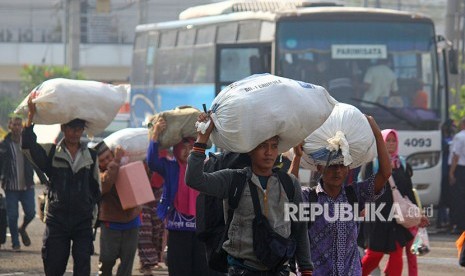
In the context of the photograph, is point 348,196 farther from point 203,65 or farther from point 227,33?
point 203,65

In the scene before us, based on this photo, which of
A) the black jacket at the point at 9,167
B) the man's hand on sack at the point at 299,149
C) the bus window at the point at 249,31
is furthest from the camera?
A: the bus window at the point at 249,31

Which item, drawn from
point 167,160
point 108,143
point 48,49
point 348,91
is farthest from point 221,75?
point 48,49

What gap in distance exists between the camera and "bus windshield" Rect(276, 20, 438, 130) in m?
19.0

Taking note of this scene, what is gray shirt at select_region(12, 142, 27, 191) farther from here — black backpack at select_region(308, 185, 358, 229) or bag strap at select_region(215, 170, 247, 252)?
bag strap at select_region(215, 170, 247, 252)

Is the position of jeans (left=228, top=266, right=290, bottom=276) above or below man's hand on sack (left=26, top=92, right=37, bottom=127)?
below

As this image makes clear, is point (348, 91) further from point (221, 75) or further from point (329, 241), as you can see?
point (329, 241)

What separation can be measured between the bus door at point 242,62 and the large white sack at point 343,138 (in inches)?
459

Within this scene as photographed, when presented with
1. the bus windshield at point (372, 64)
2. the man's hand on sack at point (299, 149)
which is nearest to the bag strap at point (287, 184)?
the man's hand on sack at point (299, 149)

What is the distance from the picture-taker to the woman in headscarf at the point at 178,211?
30.2ft

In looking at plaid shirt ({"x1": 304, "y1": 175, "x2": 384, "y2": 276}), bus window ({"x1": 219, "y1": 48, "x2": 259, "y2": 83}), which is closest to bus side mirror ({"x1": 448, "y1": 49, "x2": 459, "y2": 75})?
bus window ({"x1": 219, "y1": 48, "x2": 259, "y2": 83})

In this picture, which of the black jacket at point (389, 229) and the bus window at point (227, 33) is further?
the bus window at point (227, 33)

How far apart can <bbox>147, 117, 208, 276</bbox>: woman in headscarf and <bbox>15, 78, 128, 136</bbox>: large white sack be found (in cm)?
40

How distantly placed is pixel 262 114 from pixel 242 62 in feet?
43.1

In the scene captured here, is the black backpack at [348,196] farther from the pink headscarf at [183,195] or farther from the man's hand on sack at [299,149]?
the pink headscarf at [183,195]
